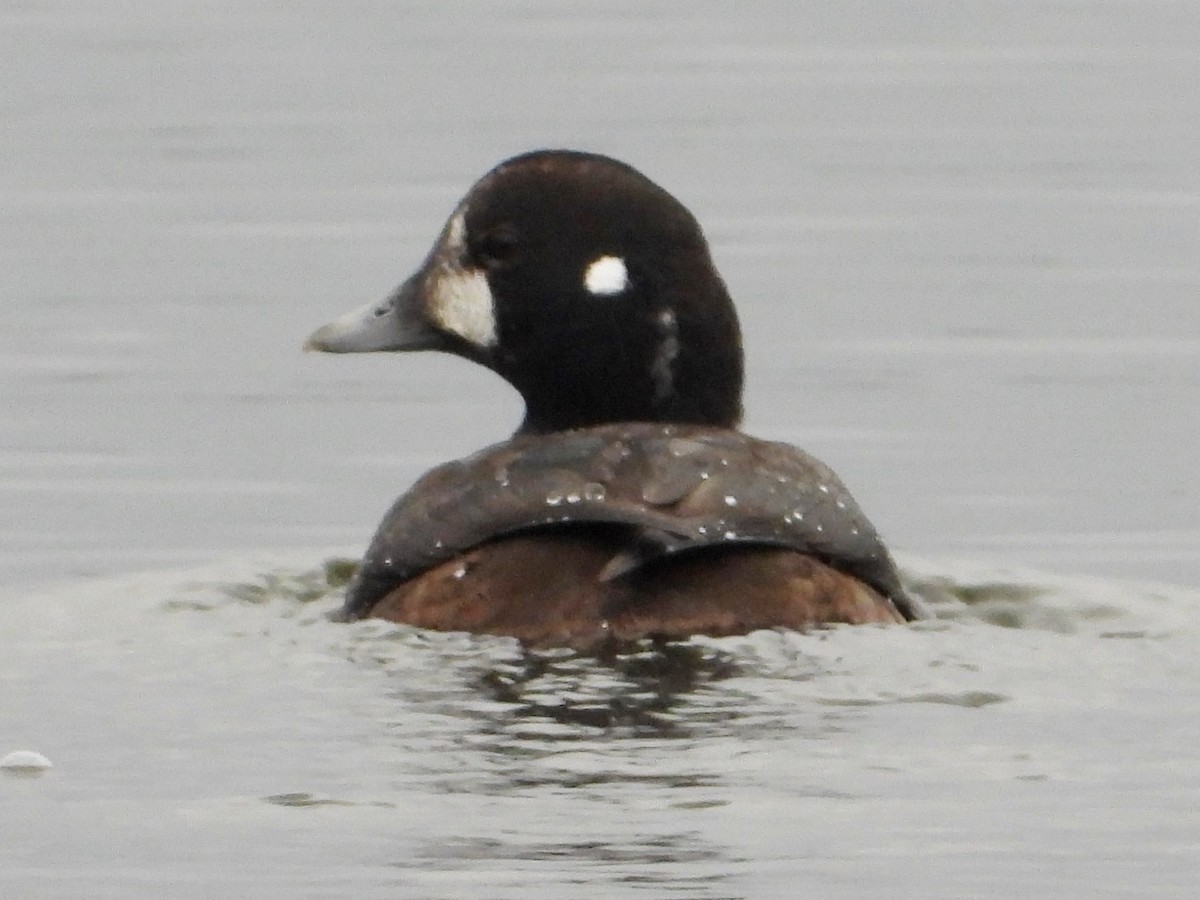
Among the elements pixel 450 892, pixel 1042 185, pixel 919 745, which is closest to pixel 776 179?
pixel 1042 185

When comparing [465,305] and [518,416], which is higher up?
[465,305]

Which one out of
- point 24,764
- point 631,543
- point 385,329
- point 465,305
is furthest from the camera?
point 385,329

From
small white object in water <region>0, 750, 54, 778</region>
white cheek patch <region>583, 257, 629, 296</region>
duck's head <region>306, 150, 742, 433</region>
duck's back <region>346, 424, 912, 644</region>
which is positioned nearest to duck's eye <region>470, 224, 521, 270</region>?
duck's head <region>306, 150, 742, 433</region>

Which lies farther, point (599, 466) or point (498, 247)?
point (498, 247)

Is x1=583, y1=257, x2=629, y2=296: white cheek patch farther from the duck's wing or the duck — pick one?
the duck's wing

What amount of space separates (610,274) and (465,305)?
1.74 ft

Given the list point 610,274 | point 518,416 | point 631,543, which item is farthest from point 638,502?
point 518,416

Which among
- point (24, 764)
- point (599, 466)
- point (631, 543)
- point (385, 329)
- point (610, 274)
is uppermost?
point (610, 274)

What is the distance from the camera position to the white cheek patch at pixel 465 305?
32.8ft

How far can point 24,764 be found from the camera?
8.04 m

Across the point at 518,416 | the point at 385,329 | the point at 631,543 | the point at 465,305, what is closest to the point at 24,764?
the point at 631,543

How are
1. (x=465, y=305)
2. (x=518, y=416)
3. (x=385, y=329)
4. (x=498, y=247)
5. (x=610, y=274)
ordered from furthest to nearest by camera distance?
(x=518, y=416), (x=385, y=329), (x=465, y=305), (x=498, y=247), (x=610, y=274)

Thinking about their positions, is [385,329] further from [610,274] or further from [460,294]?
[610,274]

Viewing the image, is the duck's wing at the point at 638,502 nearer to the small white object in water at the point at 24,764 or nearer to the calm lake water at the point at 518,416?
the calm lake water at the point at 518,416
